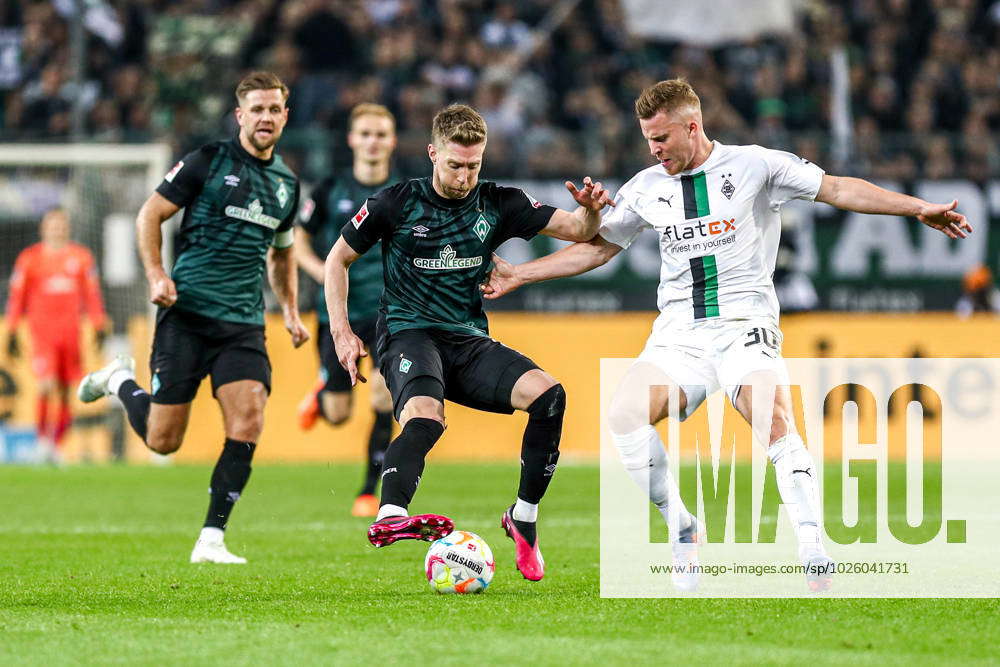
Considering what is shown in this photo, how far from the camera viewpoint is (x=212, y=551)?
8.37m

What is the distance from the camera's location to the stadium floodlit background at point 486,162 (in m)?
11.1

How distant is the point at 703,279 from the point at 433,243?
4.06 feet

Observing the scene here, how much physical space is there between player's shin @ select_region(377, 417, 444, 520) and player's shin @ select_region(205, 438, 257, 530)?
170cm

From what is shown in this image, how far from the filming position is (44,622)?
19.9ft

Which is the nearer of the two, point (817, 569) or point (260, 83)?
point (817, 569)

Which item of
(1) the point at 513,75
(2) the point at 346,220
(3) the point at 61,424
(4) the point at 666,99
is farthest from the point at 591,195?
(1) the point at 513,75

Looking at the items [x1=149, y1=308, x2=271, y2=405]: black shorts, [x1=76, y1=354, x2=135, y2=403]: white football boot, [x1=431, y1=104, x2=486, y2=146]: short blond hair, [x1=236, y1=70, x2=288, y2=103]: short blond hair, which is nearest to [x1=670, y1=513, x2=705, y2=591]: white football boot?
[x1=431, y1=104, x2=486, y2=146]: short blond hair

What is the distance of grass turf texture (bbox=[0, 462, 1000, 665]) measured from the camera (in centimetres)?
527

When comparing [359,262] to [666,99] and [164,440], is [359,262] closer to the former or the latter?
[164,440]

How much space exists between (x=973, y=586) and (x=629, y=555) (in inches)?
79.4

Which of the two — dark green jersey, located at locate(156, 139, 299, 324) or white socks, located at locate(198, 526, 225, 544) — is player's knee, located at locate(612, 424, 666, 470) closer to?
white socks, located at locate(198, 526, 225, 544)

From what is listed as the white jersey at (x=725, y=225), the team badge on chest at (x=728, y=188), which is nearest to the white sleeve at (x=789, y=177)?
the white jersey at (x=725, y=225)

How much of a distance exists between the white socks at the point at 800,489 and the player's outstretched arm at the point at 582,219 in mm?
1382

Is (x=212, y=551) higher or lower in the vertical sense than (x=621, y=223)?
lower
